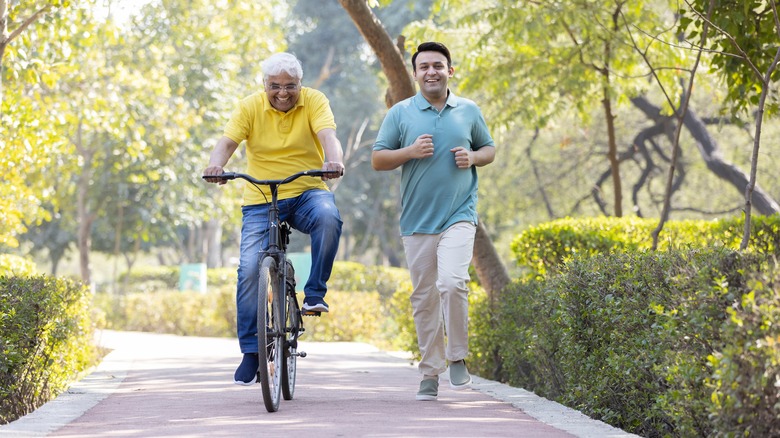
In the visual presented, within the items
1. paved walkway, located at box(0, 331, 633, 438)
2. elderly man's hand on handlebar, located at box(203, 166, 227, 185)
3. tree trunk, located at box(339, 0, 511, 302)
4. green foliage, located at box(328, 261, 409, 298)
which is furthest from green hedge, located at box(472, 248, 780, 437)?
green foliage, located at box(328, 261, 409, 298)

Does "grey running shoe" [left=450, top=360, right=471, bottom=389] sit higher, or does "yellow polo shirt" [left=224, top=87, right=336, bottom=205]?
"yellow polo shirt" [left=224, top=87, right=336, bottom=205]

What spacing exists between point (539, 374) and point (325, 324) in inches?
442

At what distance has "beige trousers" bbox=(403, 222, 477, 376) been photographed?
686 cm

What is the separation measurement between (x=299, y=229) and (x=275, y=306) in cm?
52

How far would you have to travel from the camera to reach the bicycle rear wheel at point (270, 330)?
6.11 m

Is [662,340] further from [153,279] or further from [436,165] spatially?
[153,279]

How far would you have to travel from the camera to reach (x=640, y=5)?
47.0ft

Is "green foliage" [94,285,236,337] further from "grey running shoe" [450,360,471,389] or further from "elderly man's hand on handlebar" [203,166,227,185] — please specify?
"elderly man's hand on handlebar" [203,166,227,185]

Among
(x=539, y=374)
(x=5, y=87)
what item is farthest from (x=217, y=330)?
(x=539, y=374)

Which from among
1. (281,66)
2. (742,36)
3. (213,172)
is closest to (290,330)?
(213,172)

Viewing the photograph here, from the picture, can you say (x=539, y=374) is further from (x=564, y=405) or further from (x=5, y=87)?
(x=5, y=87)

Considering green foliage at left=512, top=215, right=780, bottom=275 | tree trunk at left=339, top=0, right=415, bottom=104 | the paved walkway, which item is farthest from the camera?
green foliage at left=512, top=215, right=780, bottom=275

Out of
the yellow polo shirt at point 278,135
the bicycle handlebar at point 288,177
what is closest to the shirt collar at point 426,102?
the yellow polo shirt at point 278,135

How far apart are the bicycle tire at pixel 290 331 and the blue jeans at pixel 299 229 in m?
0.14
